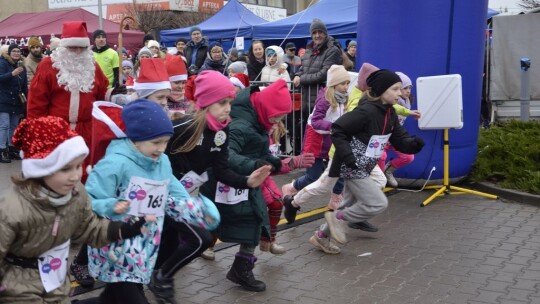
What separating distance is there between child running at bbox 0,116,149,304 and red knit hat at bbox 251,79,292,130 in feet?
6.68

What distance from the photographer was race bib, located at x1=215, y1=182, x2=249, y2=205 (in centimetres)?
517

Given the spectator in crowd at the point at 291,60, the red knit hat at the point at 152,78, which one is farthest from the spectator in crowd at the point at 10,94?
the red knit hat at the point at 152,78

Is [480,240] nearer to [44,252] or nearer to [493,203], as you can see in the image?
[493,203]

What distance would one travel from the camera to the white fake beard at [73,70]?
569 centimetres

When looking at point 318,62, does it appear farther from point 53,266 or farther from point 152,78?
point 53,266

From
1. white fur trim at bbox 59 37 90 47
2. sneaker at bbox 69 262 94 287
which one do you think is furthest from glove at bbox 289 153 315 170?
white fur trim at bbox 59 37 90 47

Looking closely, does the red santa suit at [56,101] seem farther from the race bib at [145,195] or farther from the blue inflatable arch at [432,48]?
the blue inflatable arch at [432,48]

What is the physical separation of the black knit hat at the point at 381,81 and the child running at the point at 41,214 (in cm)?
339

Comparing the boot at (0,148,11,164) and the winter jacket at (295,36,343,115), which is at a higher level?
the winter jacket at (295,36,343,115)

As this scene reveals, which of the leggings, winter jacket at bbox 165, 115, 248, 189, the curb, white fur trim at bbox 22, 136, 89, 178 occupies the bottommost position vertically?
the curb

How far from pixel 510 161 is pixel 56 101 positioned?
613cm

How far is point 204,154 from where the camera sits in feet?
16.1

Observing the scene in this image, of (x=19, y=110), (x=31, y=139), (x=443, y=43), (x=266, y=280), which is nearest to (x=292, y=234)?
(x=266, y=280)

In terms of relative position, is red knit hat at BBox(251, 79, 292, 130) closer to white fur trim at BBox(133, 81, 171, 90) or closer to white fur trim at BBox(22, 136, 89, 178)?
white fur trim at BBox(133, 81, 171, 90)
